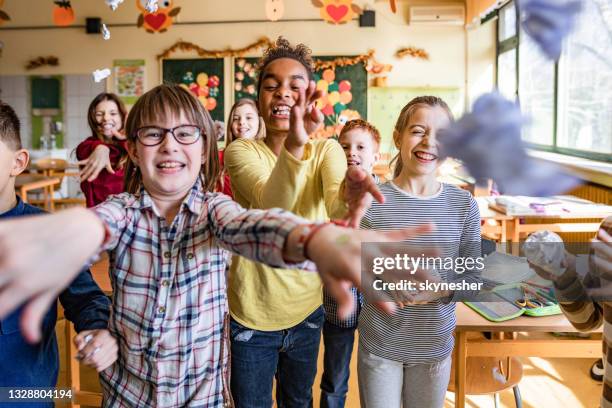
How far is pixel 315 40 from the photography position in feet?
17.3

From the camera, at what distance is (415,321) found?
1052 mm

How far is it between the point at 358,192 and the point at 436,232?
425 millimetres

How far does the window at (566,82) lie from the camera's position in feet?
1.84

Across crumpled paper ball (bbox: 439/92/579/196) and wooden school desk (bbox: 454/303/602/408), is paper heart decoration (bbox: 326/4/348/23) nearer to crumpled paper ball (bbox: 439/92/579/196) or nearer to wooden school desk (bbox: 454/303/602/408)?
crumpled paper ball (bbox: 439/92/579/196)

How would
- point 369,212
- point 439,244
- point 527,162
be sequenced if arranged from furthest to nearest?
1. point 369,212
2. point 439,244
3. point 527,162

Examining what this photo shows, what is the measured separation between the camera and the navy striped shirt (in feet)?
3.29

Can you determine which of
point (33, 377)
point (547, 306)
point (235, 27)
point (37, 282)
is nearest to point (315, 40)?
point (235, 27)

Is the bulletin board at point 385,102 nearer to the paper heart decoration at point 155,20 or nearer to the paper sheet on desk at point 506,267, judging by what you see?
the paper heart decoration at point 155,20

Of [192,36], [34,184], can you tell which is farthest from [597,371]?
[192,36]

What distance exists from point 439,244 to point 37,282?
0.71 m

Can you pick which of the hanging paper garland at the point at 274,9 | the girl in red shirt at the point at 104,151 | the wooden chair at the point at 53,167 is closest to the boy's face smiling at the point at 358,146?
the hanging paper garland at the point at 274,9

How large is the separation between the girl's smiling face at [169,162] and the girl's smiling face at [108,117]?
1.19 m

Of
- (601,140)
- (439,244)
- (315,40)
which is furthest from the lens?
(315,40)

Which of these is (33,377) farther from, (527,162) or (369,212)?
(527,162)
